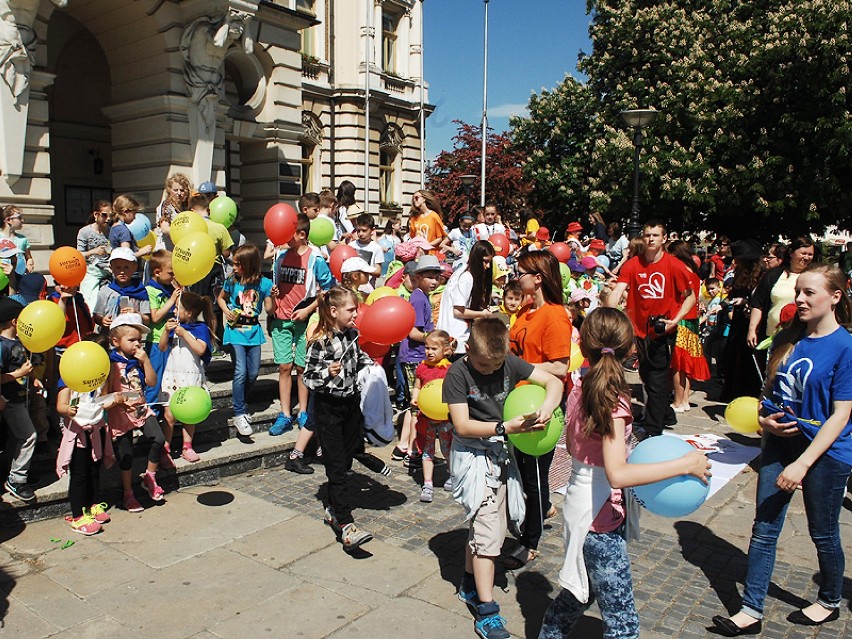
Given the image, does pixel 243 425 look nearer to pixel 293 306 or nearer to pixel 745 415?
pixel 293 306

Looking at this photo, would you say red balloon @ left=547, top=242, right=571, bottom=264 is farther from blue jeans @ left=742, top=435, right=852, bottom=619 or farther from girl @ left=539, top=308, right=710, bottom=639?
Result: girl @ left=539, top=308, right=710, bottom=639

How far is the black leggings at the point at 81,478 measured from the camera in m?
4.98

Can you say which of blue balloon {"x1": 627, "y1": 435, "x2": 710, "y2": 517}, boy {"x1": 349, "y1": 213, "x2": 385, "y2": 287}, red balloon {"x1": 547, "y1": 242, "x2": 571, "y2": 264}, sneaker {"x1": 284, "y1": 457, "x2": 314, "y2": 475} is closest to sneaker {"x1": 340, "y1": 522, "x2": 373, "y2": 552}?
sneaker {"x1": 284, "y1": 457, "x2": 314, "y2": 475}

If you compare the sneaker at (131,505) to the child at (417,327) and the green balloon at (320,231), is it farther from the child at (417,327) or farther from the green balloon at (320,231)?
the green balloon at (320,231)

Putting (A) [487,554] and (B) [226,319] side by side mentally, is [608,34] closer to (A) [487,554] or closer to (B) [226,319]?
(B) [226,319]

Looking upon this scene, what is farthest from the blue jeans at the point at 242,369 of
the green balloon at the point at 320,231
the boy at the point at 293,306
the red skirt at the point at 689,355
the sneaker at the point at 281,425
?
the red skirt at the point at 689,355

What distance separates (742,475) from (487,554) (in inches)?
155

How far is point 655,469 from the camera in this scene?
2.96m

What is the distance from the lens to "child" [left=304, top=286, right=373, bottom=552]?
15.9ft

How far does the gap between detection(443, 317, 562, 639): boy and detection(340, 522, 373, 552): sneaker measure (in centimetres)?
101

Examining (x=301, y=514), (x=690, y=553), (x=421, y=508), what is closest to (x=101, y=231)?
(x=301, y=514)

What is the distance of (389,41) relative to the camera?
27.5m

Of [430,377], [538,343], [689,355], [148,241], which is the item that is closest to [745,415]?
[538,343]

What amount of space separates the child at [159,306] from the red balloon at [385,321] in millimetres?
1834
